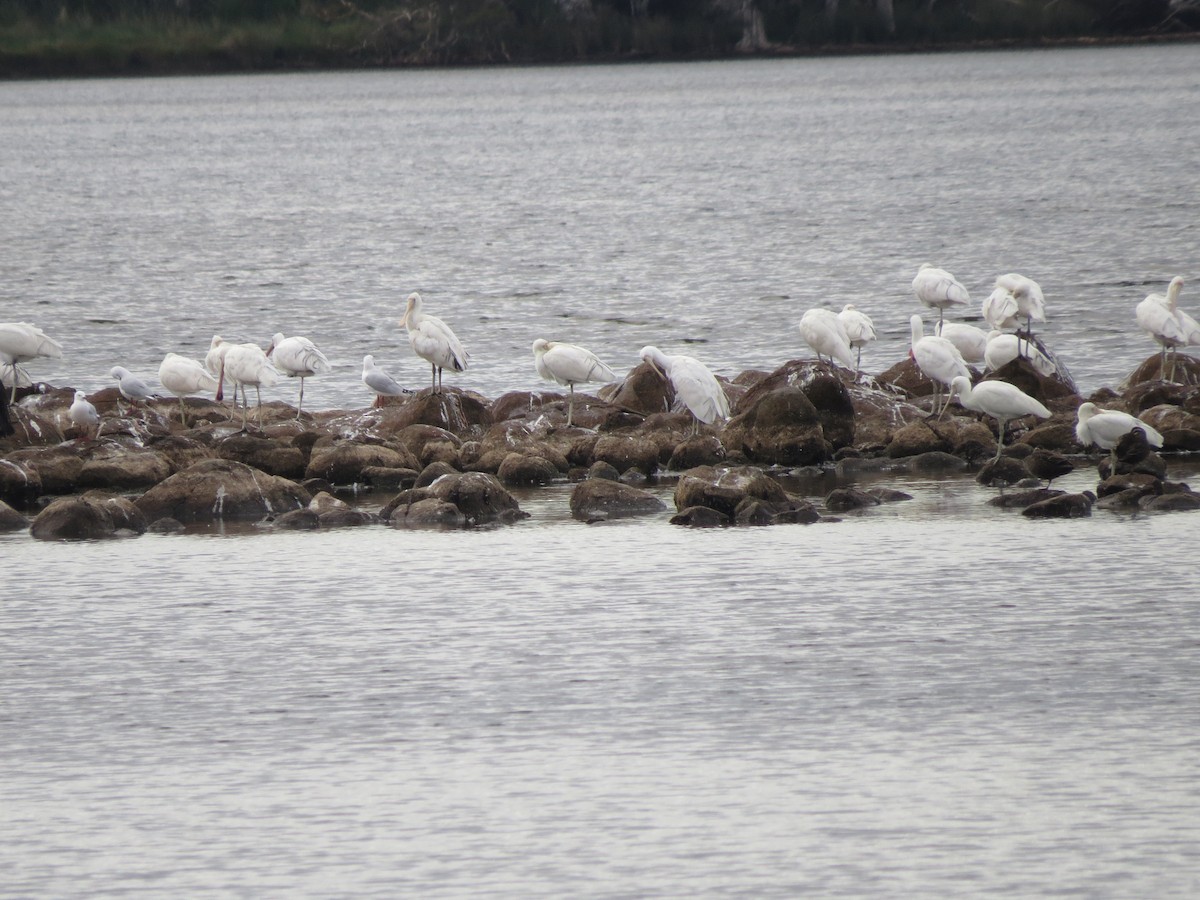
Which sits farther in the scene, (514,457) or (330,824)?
(514,457)

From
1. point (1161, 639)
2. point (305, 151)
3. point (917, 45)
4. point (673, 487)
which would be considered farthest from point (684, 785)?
point (917, 45)

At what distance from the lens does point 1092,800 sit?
8.75 m

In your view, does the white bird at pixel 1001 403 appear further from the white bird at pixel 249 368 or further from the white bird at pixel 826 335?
the white bird at pixel 249 368

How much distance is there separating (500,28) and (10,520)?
11203cm

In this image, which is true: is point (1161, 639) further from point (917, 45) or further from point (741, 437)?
point (917, 45)

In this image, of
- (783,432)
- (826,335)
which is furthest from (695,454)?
(826,335)

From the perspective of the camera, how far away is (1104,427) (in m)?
15.5

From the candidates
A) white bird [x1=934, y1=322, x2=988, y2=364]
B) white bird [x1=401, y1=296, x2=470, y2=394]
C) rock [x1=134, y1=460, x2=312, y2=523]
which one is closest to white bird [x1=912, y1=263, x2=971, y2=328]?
white bird [x1=934, y1=322, x2=988, y2=364]

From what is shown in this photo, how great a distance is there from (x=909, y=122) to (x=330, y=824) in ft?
276

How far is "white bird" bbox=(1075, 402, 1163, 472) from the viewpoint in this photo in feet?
50.7

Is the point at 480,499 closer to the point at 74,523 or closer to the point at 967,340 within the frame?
the point at 74,523

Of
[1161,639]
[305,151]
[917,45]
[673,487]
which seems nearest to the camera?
[1161,639]

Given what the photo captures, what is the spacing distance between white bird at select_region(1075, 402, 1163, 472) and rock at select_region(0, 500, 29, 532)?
8197mm

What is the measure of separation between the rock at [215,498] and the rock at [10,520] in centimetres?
90
